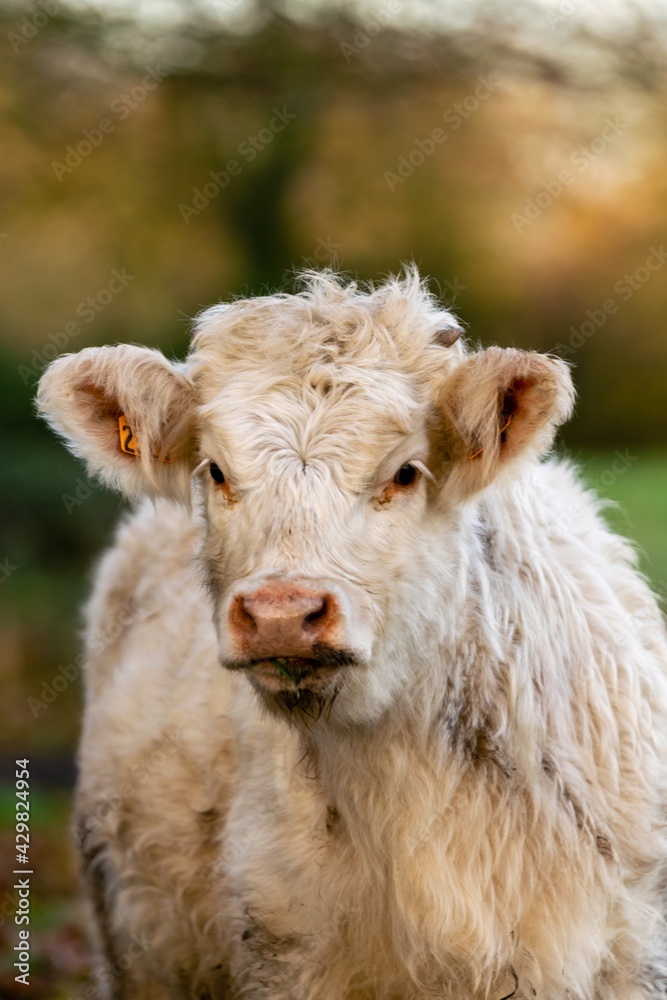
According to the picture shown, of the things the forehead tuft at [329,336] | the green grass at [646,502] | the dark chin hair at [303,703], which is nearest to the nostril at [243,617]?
the dark chin hair at [303,703]

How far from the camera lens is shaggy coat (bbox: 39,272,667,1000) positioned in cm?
329

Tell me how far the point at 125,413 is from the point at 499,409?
3.65 feet

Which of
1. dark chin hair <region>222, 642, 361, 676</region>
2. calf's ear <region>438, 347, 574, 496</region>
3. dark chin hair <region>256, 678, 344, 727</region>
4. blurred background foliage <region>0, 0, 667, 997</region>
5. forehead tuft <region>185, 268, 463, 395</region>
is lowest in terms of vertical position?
dark chin hair <region>256, 678, 344, 727</region>

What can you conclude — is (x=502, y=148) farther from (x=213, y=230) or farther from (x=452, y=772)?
(x=452, y=772)

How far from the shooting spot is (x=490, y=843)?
3.55 m

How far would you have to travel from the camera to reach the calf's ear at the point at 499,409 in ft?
11.0

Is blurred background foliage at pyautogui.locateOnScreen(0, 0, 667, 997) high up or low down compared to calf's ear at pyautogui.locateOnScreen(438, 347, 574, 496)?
up

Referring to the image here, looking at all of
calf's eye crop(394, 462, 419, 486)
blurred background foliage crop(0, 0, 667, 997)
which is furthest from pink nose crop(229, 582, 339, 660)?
blurred background foliage crop(0, 0, 667, 997)

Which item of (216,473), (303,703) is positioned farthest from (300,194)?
(303,703)

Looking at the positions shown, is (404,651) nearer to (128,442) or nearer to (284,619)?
(284,619)

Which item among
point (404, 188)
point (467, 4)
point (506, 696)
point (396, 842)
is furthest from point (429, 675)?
point (404, 188)

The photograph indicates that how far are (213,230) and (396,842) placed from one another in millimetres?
11319

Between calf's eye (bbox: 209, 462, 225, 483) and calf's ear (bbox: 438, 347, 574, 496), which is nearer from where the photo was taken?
calf's ear (bbox: 438, 347, 574, 496)

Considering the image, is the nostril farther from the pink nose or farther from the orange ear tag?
the orange ear tag
